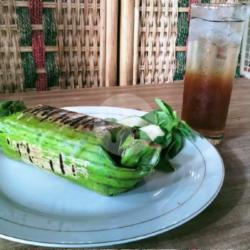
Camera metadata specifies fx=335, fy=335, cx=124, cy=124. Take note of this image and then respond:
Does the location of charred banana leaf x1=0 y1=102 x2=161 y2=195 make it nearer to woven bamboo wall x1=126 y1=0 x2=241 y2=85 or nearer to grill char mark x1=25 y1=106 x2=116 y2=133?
grill char mark x1=25 y1=106 x2=116 y2=133

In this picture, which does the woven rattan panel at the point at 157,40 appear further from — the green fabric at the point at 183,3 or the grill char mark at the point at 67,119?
the grill char mark at the point at 67,119

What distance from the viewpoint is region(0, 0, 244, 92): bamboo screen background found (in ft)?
2.53

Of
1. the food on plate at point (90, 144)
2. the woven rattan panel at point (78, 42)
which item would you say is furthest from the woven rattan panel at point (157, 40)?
the food on plate at point (90, 144)

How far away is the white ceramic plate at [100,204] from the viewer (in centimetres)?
29

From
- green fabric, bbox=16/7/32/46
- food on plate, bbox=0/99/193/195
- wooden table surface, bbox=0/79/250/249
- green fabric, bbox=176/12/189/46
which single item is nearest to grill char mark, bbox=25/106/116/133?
food on plate, bbox=0/99/193/195

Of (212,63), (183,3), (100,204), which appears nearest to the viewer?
(100,204)

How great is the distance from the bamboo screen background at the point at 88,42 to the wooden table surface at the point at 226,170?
0.06m

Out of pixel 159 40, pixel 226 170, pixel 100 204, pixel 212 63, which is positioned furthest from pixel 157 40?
pixel 100 204

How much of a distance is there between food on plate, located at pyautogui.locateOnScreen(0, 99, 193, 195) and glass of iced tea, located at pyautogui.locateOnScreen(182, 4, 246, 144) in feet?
0.26

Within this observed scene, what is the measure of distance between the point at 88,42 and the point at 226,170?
1.68 feet

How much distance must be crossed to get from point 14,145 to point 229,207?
0.87 ft

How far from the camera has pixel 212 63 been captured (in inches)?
19.9

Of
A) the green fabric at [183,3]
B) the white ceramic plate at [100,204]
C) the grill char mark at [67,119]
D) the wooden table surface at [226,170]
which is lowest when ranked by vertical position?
the wooden table surface at [226,170]

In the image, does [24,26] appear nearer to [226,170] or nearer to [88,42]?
[88,42]
